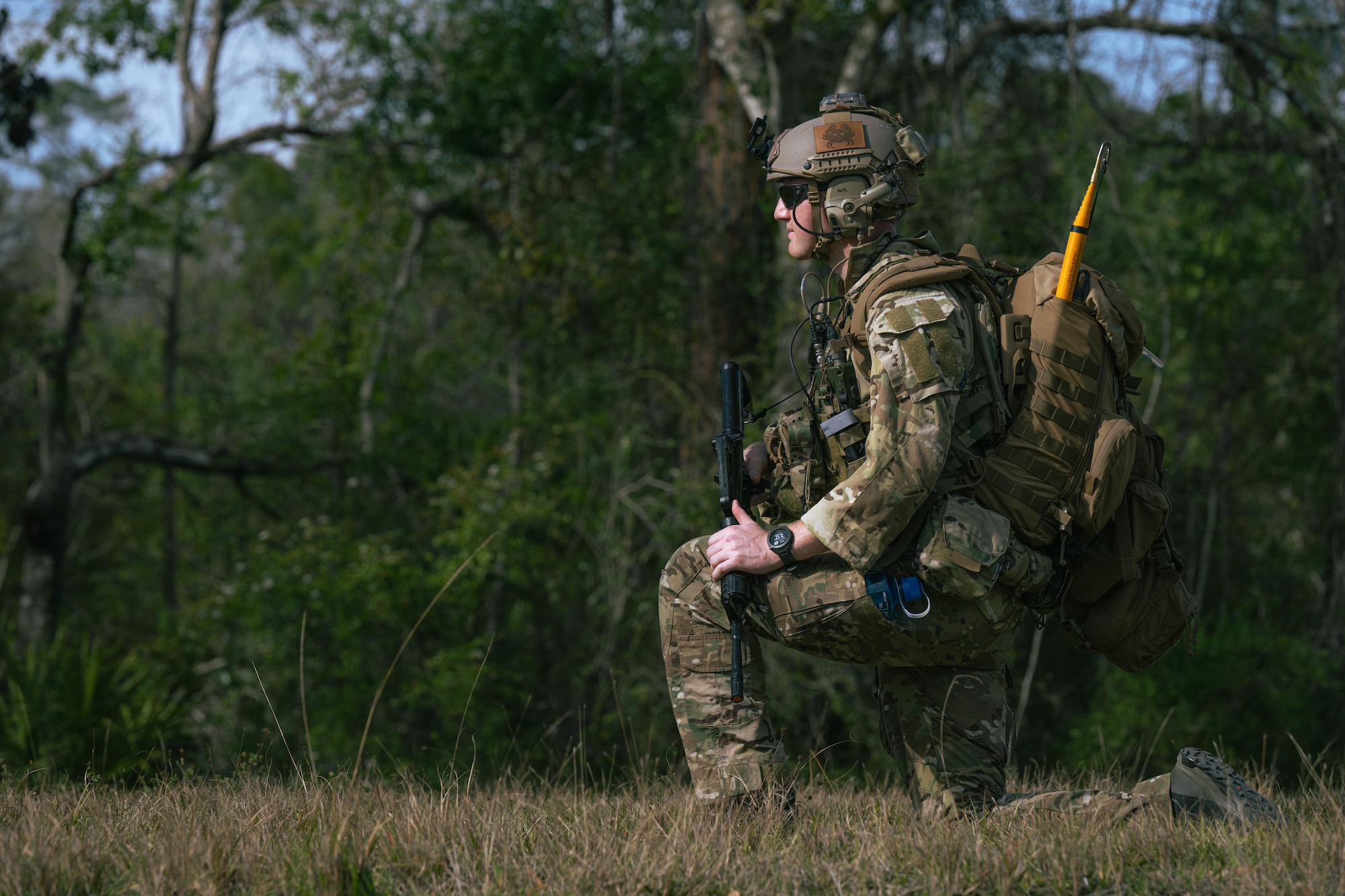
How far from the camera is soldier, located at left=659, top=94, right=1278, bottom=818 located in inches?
107

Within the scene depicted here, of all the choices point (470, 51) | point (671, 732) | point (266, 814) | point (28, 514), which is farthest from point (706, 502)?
point (28, 514)

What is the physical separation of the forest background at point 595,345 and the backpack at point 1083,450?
380 cm

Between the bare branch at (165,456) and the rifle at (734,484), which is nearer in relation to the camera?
the rifle at (734,484)

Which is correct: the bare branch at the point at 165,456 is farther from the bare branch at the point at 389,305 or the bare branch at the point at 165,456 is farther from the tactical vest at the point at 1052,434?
the tactical vest at the point at 1052,434

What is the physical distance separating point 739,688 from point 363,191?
360 inches

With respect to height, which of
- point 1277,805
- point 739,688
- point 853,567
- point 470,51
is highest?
point 470,51

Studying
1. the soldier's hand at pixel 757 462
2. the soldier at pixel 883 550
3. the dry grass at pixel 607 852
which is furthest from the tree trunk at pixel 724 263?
the dry grass at pixel 607 852

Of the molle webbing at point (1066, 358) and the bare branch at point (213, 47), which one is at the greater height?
the bare branch at point (213, 47)

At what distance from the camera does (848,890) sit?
223 centimetres

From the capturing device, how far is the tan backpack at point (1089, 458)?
279 cm

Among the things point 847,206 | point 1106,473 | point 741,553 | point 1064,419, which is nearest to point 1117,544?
point 1106,473

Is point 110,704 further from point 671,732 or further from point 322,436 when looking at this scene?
point 322,436

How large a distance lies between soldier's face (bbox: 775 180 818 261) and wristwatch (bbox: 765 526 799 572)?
2.66ft

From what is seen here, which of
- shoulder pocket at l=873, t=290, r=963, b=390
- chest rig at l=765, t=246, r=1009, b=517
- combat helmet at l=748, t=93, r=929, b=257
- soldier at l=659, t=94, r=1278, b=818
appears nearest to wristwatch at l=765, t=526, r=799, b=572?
soldier at l=659, t=94, r=1278, b=818
